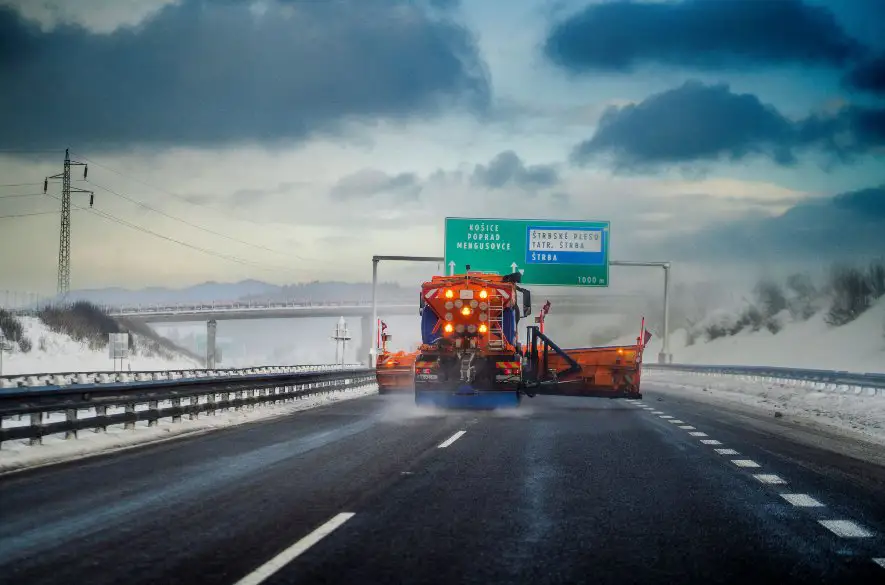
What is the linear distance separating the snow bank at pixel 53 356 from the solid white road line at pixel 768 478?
4977cm

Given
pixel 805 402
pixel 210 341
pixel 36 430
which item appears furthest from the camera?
pixel 210 341

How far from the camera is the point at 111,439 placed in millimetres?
13594

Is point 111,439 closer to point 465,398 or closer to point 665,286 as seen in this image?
point 465,398

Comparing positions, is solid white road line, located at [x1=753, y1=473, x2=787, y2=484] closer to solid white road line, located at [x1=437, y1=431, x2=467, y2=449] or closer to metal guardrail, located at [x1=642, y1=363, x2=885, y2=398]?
solid white road line, located at [x1=437, y1=431, x2=467, y2=449]

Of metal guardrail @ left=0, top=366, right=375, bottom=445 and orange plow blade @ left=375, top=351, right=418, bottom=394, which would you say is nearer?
metal guardrail @ left=0, top=366, right=375, bottom=445

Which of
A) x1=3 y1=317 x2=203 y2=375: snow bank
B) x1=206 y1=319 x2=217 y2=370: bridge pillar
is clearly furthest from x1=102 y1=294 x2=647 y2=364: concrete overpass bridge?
x1=3 y1=317 x2=203 y2=375: snow bank

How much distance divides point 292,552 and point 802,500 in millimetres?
4997

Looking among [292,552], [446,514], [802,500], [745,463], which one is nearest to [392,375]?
[745,463]

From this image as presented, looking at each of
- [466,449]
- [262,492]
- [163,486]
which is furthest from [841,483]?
[163,486]

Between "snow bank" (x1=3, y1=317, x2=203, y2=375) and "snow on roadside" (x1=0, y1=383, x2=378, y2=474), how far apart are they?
125 ft

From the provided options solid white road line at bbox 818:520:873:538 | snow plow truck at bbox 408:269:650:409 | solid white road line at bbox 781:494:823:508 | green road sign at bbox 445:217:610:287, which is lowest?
solid white road line at bbox 781:494:823:508

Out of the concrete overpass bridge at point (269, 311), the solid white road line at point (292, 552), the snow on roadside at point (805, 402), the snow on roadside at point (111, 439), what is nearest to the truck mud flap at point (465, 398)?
the snow on roadside at point (111, 439)

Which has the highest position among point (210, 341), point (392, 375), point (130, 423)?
point (210, 341)

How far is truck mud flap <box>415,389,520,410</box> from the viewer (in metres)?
23.0
